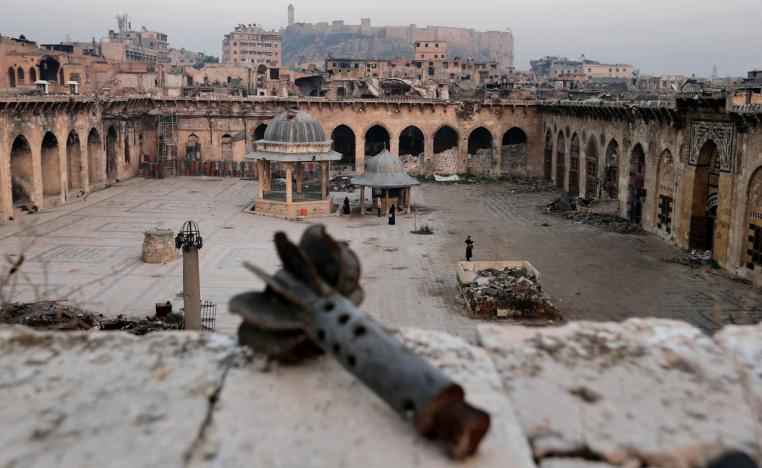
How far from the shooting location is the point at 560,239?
83.4 feet

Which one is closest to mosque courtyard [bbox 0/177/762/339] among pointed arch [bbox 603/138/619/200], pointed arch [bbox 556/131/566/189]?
pointed arch [bbox 603/138/619/200]

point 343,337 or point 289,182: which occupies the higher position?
point 343,337

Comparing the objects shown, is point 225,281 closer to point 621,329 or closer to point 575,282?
point 575,282

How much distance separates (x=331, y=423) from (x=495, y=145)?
138 feet

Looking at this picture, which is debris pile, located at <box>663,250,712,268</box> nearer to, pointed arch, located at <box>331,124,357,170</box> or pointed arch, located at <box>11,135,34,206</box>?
pointed arch, located at <box>11,135,34,206</box>

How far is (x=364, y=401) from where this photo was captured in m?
3.40

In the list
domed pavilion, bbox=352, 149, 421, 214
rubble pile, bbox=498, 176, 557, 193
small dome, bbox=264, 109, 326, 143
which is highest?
small dome, bbox=264, 109, 326, 143

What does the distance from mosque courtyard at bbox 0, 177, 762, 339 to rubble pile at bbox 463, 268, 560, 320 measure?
20.2 inches

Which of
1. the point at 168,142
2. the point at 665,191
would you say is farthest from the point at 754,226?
the point at 168,142

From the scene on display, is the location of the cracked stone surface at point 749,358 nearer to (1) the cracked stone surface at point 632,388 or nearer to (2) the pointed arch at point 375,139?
(1) the cracked stone surface at point 632,388

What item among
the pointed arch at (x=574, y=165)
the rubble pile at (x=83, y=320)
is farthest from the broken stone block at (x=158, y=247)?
the pointed arch at (x=574, y=165)

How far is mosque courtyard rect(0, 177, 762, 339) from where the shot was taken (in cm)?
1708

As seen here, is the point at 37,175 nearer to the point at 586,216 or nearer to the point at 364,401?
the point at 586,216

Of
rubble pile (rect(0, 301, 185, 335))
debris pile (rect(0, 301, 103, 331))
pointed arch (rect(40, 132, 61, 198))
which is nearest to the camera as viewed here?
debris pile (rect(0, 301, 103, 331))
